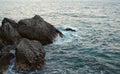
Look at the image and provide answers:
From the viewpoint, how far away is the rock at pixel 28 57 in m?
17.7

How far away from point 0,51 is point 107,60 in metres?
10.3

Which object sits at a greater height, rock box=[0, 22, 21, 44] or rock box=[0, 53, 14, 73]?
rock box=[0, 22, 21, 44]

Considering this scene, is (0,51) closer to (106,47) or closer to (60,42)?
(60,42)

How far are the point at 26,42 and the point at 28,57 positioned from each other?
1968 millimetres

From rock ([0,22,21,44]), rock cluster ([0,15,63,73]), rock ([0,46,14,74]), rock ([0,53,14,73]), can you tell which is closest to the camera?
rock cluster ([0,15,63,73])

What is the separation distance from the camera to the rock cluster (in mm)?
17922

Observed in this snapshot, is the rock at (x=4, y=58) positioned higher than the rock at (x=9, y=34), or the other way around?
the rock at (x=9, y=34)

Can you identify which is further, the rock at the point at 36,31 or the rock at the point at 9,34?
the rock at the point at 36,31

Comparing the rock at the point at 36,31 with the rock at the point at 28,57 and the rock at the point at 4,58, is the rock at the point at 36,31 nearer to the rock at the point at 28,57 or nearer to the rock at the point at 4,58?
the rock at the point at 4,58

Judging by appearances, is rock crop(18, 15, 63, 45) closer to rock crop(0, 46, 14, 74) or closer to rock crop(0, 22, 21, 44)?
rock crop(0, 22, 21, 44)

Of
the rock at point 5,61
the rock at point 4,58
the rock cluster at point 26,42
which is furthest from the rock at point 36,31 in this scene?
the rock at point 5,61

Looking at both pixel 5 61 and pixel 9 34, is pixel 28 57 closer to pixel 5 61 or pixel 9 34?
pixel 5 61

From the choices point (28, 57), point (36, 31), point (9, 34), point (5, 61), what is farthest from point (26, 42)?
point (36, 31)

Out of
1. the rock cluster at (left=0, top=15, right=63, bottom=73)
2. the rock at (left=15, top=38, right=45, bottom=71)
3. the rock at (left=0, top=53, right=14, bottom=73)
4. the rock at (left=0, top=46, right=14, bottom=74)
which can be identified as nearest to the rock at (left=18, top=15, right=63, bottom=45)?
the rock cluster at (left=0, top=15, right=63, bottom=73)
